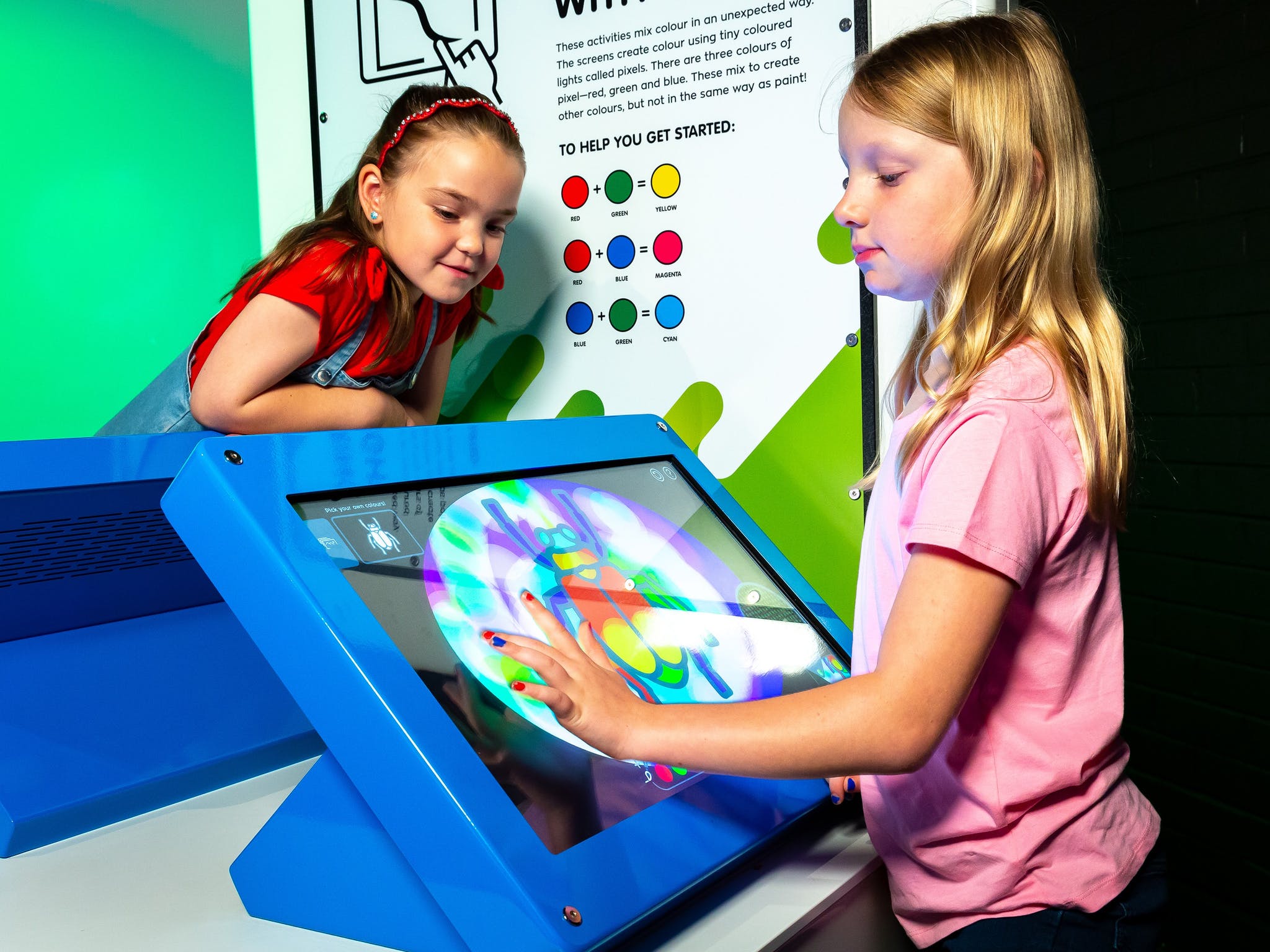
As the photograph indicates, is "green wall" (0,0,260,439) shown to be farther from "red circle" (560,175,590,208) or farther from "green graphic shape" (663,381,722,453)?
"green graphic shape" (663,381,722,453)

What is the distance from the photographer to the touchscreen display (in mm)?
575

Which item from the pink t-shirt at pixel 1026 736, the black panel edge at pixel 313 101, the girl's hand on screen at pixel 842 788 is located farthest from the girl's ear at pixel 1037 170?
the black panel edge at pixel 313 101

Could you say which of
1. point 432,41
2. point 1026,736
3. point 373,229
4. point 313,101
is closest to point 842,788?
point 1026,736

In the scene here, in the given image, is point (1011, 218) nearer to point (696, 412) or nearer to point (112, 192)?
point (696, 412)

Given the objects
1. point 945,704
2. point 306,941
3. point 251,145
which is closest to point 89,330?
point 251,145

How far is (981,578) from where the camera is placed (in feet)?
1.92

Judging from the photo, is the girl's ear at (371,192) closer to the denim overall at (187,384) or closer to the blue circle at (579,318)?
the denim overall at (187,384)

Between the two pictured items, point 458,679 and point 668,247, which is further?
point 668,247

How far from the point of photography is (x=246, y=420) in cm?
100

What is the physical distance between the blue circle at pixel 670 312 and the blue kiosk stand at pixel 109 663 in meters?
0.51

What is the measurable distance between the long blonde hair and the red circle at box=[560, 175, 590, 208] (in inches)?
19.3

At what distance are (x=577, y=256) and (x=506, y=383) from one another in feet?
0.59

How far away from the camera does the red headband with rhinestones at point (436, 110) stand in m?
1.10

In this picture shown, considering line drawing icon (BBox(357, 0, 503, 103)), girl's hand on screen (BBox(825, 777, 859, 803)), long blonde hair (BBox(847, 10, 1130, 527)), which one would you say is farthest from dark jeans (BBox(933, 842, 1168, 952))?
line drawing icon (BBox(357, 0, 503, 103))
